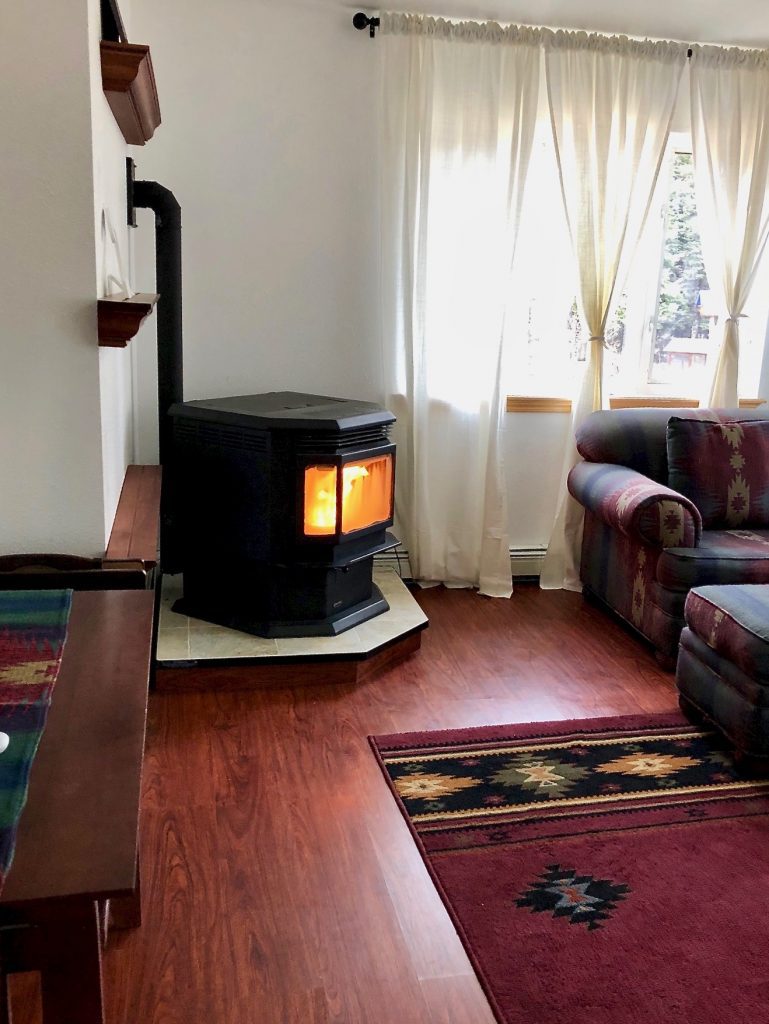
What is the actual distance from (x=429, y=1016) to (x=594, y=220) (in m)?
3.12

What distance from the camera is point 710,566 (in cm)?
314

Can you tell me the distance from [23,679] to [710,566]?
2.52 metres

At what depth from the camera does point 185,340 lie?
364 centimetres

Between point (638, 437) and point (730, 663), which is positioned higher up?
point (638, 437)

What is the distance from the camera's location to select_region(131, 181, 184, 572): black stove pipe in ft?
9.90

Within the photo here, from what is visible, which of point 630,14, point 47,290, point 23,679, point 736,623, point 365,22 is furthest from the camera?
point 630,14

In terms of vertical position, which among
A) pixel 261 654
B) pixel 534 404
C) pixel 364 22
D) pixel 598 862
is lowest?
pixel 598 862

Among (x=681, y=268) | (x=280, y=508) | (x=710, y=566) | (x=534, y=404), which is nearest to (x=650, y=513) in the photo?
(x=710, y=566)

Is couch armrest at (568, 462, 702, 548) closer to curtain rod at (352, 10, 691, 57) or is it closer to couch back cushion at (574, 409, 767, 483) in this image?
couch back cushion at (574, 409, 767, 483)

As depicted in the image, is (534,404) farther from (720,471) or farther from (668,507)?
(668,507)

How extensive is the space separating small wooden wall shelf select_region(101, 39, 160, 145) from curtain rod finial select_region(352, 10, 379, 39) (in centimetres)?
128

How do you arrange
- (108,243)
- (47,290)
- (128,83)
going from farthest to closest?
(108,243) → (128,83) → (47,290)

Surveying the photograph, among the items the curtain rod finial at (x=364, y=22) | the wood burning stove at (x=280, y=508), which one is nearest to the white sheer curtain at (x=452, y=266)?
Answer: the curtain rod finial at (x=364, y=22)

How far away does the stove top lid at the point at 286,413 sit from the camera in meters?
2.95
